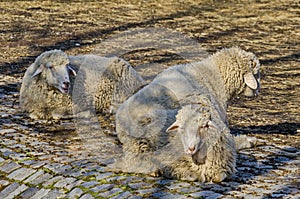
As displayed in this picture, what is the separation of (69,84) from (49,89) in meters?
0.35

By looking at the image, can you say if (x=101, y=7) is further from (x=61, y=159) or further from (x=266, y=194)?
(x=266, y=194)

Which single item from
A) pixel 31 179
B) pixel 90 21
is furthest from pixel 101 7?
pixel 31 179

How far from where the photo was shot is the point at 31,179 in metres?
7.23

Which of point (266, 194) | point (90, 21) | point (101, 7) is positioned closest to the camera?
point (266, 194)

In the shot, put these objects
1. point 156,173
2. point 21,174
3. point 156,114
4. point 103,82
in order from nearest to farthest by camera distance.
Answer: point 156,173 < point 156,114 < point 21,174 < point 103,82

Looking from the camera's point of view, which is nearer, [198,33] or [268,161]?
[268,161]

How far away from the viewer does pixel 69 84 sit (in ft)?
30.1

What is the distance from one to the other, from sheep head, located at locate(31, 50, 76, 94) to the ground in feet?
1.78

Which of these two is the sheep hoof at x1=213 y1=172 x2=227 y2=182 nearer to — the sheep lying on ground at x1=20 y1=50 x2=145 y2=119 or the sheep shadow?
the sheep shadow

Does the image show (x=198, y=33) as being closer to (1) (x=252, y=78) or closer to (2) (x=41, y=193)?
(1) (x=252, y=78)

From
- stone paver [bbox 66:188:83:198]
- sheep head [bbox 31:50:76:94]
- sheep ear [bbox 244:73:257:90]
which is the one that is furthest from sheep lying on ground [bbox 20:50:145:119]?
stone paver [bbox 66:188:83:198]

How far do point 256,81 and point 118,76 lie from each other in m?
2.18

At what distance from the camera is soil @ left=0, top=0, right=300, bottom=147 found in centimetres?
1041

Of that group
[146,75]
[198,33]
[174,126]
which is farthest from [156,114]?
[198,33]
